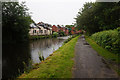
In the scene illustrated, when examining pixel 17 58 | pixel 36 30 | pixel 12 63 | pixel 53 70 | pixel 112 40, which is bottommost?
pixel 12 63

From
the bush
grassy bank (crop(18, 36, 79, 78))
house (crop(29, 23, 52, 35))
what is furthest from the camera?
house (crop(29, 23, 52, 35))

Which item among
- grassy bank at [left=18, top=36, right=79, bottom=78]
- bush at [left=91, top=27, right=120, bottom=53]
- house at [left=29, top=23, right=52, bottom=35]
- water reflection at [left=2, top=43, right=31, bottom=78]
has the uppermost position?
house at [left=29, top=23, right=52, bottom=35]

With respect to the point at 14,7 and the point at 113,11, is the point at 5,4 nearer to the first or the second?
the point at 14,7

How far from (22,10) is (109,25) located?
2082 centimetres

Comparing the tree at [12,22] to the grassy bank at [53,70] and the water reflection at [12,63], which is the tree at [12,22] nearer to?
the water reflection at [12,63]

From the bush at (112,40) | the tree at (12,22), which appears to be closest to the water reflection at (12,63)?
the bush at (112,40)

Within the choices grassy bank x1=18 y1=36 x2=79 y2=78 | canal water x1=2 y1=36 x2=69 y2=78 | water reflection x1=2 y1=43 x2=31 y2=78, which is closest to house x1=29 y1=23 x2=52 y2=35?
canal water x1=2 y1=36 x2=69 y2=78

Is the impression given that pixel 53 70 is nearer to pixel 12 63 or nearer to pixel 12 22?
pixel 12 63

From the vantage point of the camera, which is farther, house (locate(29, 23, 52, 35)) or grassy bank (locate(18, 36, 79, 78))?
house (locate(29, 23, 52, 35))

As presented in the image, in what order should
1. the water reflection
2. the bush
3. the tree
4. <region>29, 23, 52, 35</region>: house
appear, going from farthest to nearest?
<region>29, 23, 52, 35</region>: house < the tree < the water reflection < the bush

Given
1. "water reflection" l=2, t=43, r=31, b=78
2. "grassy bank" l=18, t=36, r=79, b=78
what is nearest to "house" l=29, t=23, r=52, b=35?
"water reflection" l=2, t=43, r=31, b=78

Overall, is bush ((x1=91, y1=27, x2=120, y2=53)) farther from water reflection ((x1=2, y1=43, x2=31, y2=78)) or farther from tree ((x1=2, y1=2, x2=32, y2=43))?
tree ((x1=2, y1=2, x2=32, y2=43))

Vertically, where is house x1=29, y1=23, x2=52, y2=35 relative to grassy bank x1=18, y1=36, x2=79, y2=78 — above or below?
above

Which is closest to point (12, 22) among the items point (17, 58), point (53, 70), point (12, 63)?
point (17, 58)
